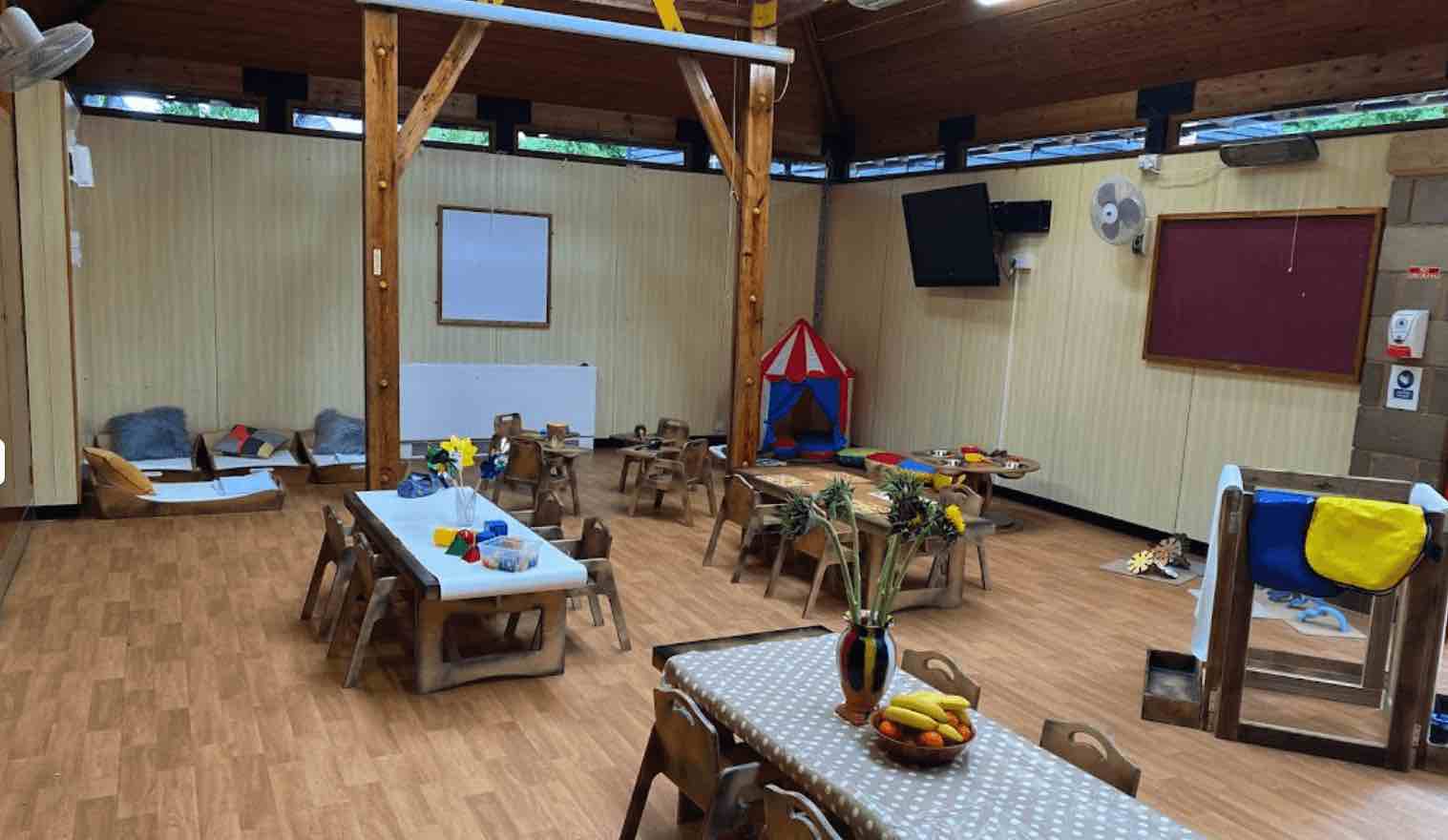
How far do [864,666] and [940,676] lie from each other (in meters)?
0.51

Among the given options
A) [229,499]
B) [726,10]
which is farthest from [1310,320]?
[229,499]

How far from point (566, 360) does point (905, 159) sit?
3.95 meters

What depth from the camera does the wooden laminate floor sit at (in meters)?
3.44

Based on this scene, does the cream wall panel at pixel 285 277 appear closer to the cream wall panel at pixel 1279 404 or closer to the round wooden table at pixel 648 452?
the round wooden table at pixel 648 452

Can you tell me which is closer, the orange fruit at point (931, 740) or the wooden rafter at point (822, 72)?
the orange fruit at point (931, 740)

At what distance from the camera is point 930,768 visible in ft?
8.27

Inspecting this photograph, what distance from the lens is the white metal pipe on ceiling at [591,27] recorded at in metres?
6.46

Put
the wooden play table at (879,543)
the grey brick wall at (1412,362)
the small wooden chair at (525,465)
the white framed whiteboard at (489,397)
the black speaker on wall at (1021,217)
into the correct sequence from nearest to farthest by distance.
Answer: the wooden play table at (879,543) → the grey brick wall at (1412,362) → the small wooden chair at (525,465) → the black speaker on wall at (1021,217) → the white framed whiteboard at (489,397)

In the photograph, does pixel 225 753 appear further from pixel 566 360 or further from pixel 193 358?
pixel 566 360

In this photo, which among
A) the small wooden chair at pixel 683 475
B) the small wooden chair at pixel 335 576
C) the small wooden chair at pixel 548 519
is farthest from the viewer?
the small wooden chair at pixel 683 475

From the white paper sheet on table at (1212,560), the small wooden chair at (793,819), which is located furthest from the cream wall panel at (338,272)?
the small wooden chair at (793,819)

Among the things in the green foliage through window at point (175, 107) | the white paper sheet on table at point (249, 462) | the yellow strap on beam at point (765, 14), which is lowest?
the white paper sheet on table at point (249, 462)

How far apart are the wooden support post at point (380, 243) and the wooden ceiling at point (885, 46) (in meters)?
1.83

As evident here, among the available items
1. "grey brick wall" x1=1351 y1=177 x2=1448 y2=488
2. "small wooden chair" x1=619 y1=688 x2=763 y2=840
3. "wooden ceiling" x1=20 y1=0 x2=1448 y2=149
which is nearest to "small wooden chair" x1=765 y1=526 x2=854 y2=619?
"small wooden chair" x1=619 y1=688 x2=763 y2=840
